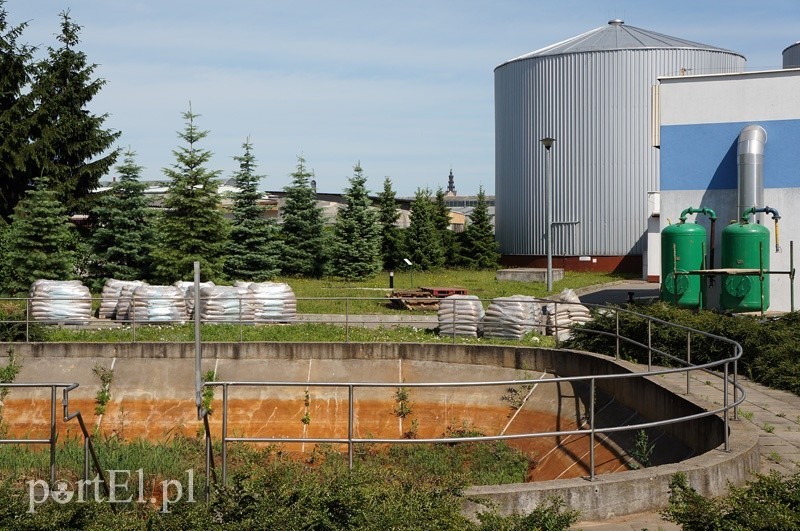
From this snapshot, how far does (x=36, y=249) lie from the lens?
114 ft

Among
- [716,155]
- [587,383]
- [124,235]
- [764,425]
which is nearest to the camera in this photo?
[764,425]

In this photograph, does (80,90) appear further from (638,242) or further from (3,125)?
(638,242)

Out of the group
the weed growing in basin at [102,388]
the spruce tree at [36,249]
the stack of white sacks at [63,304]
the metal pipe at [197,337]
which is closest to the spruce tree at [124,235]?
the spruce tree at [36,249]

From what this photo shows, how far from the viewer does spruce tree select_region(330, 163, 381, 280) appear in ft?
165

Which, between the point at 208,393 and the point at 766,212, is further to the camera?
the point at 766,212

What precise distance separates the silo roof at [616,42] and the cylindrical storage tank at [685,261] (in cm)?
2958

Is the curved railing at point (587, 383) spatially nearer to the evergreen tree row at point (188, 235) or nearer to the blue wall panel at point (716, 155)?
the blue wall panel at point (716, 155)

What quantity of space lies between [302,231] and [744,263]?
92.8ft

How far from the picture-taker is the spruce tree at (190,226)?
3719cm

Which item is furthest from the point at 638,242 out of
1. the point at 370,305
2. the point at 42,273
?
the point at 42,273

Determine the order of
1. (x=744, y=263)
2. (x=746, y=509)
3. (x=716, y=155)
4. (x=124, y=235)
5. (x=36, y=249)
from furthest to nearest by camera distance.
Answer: (x=124, y=235)
(x=36, y=249)
(x=716, y=155)
(x=744, y=263)
(x=746, y=509)

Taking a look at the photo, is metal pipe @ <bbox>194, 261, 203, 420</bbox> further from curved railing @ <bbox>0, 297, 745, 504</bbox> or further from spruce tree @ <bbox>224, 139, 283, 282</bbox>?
spruce tree @ <bbox>224, 139, 283, 282</bbox>

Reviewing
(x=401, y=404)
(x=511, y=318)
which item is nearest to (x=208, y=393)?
(x=401, y=404)

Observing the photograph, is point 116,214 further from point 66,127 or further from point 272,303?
point 272,303
